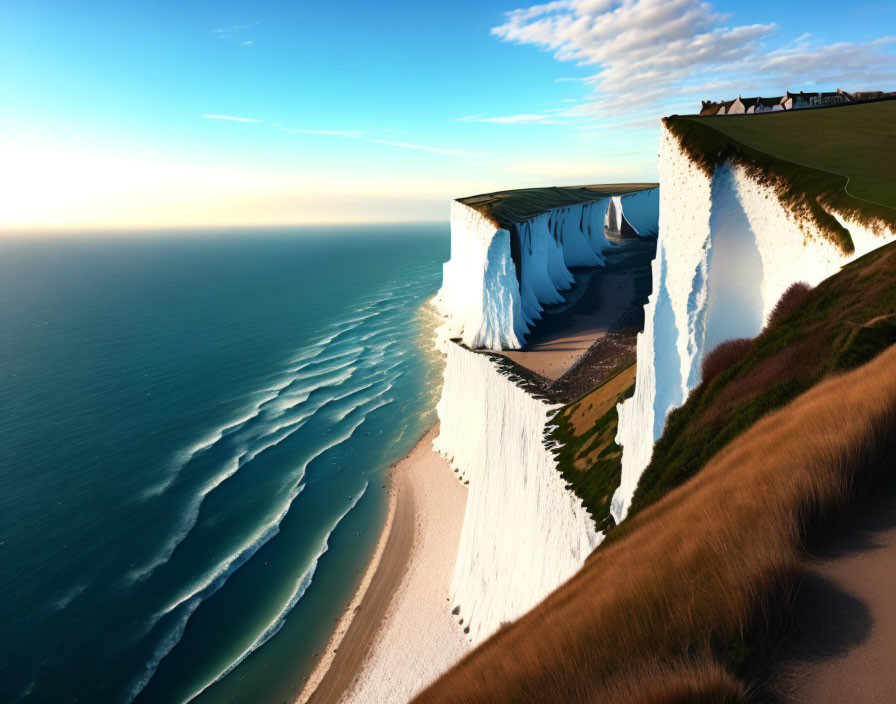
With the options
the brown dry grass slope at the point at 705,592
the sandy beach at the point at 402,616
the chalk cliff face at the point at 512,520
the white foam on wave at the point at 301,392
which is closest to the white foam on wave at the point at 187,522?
the white foam on wave at the point at 301,392

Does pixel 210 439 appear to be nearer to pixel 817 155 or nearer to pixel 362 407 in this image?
pixel 362 407

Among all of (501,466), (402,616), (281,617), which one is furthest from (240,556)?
(501,466)

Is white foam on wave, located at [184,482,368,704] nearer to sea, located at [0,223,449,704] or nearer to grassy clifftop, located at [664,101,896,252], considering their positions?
sea, located at [0,223,449,704]

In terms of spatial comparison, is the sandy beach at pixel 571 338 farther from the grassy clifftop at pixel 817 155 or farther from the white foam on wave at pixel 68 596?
the white foam on wave at pixel 68 596

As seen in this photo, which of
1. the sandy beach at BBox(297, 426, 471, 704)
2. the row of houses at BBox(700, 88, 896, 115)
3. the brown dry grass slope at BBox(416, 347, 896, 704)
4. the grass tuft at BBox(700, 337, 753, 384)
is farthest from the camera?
the row of houses at BBox(700, 88, 896, 115)

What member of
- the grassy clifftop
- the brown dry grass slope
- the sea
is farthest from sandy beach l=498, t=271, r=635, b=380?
the brown dry grass slope

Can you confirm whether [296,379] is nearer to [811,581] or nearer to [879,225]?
[879,225]
